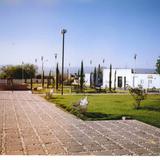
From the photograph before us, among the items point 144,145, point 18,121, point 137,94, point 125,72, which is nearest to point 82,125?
point 18,121

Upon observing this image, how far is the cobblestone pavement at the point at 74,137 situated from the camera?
5832mm

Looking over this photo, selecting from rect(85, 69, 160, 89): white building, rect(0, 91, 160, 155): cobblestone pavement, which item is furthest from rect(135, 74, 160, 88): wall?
rect(0, 91, 160, 155): cobblestone pavement

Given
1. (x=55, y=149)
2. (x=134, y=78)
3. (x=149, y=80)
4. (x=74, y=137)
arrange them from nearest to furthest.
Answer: (x=55, y=149) < (x=74, y=137) < (x=149, y=80) < (x=134, y=78)

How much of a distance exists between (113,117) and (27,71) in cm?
3192

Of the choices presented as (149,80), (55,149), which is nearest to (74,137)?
(55,149)

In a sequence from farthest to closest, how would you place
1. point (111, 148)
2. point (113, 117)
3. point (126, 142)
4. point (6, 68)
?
point (6, 68) < point (113, 117) < point (126, 142) < point (111, 148)

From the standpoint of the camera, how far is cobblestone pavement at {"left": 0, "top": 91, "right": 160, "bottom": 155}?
19.1ft

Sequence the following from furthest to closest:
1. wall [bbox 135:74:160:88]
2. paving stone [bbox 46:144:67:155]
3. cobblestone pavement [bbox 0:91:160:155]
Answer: wall [bbox 135:74:160:88], cobblestone pavement [bbox 0:91:160:155], paving stone [bbox 46:144:67:155]

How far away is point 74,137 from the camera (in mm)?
6824

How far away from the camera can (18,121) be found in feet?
28.8

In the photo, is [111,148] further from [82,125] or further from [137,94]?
[137,94]

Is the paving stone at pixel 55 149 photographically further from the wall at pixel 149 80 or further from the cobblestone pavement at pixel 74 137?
the wall at pixel 149 80

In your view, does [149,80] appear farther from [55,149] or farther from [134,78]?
[55,149]

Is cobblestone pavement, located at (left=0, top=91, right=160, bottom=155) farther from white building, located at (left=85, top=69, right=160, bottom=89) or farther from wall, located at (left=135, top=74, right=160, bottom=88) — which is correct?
wall, located at (left=135, top=74, right=160, bottom=88)
